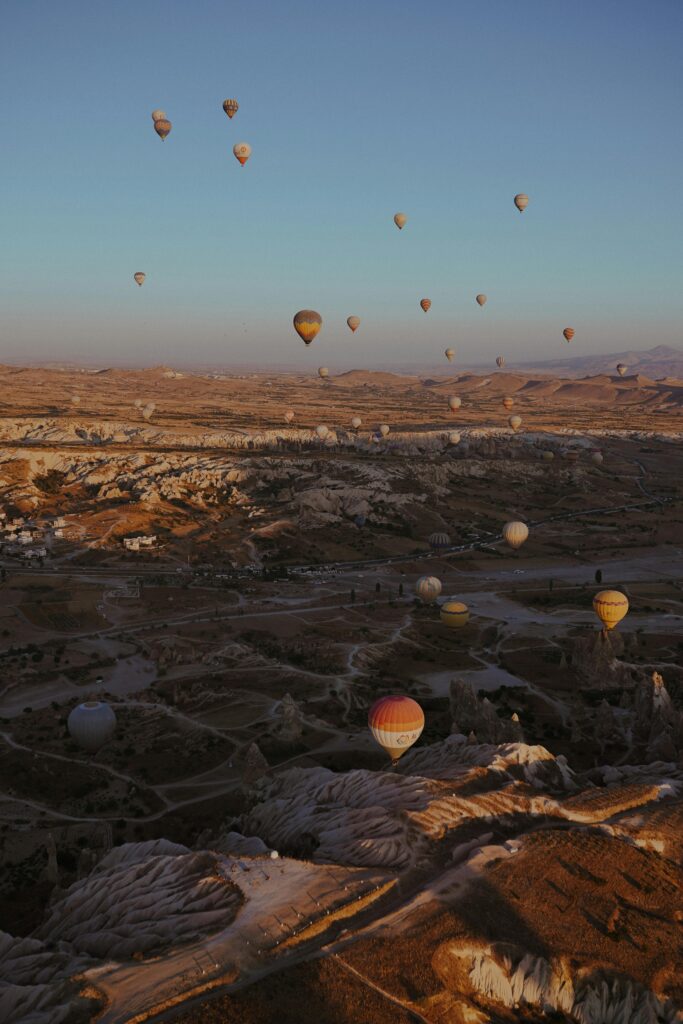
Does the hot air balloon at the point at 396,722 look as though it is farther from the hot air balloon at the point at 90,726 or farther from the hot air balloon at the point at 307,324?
the hot air balloon at the point at 307,324

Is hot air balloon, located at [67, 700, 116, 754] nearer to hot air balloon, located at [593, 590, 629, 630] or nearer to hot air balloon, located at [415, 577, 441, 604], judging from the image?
hot air balloon, located at [593, 590, 629, 630]

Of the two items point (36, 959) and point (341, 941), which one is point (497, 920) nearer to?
point (341, 941)

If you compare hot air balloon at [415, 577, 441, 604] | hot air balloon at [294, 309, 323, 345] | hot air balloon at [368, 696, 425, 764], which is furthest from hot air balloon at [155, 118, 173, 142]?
hot air balloon at [368, 696, 425, 764]

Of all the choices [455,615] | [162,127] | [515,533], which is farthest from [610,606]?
[162,127]

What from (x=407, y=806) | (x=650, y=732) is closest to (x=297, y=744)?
(x=407, y=806)

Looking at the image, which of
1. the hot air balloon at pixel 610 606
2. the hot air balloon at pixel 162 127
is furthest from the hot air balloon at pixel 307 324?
the hot air balloon at pixel 610 606

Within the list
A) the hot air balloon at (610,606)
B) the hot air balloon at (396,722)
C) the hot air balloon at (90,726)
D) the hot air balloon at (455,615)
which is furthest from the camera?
the hot air balloon at (455,615)

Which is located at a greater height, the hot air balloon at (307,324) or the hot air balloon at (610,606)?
the hot air balloon at (307,324)
